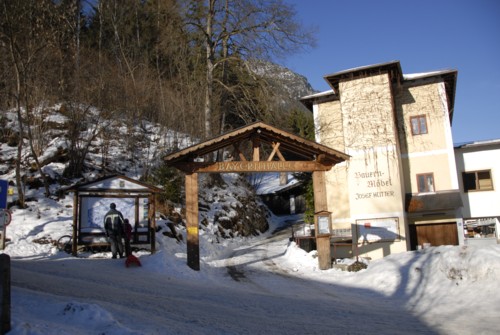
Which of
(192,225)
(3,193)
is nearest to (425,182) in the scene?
(192,225)

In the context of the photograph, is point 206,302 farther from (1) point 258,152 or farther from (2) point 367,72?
(2) point 367,72

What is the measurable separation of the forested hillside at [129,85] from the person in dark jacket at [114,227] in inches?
266

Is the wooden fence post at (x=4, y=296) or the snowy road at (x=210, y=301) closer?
the wooden fence post at (x=4, y=296)

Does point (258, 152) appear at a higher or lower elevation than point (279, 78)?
lower

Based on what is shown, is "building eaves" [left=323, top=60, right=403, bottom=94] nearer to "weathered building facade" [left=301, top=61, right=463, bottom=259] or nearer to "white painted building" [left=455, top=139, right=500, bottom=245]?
"weathered building facade" [left=301, top=61, right=463, bottom=259]

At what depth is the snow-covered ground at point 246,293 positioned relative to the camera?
261 inches

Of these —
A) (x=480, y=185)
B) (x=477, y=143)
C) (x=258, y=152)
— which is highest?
(x=477, y=143)

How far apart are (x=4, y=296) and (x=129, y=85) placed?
24687 millimetres

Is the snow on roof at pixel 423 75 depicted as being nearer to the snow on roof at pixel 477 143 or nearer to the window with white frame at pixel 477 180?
the snow on roof at pixel 477 143

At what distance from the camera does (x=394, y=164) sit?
70.9ft

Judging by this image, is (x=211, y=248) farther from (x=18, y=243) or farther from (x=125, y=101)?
(x=125, y=101)

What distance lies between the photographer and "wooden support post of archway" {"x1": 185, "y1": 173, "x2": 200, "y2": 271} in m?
14.7

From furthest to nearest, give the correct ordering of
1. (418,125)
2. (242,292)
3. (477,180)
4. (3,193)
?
(477,180), (418,125), (242,292), (3,193)

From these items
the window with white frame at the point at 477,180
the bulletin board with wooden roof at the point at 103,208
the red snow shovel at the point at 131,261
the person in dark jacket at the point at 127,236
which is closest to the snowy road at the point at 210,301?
the red snow shovel at the point at 131,261
